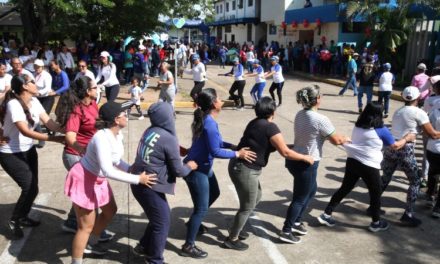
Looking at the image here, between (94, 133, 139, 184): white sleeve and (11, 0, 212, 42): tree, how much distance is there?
1163 cm

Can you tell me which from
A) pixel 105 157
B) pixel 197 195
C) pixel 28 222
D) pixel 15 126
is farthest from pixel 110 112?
pixel 28 222

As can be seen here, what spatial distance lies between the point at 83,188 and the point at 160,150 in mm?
723

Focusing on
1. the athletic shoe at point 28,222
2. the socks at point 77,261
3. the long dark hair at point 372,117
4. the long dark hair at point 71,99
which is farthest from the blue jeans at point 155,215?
the long dark hair at point 372,117

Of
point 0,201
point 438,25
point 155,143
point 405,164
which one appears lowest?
point 0,201

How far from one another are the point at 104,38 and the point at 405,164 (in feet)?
→ 48.4

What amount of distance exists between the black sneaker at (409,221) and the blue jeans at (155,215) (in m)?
2.85

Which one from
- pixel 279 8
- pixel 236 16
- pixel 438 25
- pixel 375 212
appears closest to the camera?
pixel 375 212

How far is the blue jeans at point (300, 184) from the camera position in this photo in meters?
4.18

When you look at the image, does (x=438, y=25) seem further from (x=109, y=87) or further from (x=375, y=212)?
(x=375, y=212)

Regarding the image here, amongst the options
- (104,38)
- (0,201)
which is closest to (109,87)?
(0,201)

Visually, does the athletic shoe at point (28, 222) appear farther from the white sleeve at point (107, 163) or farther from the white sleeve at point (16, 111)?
the white sleeve at point (107, 163)

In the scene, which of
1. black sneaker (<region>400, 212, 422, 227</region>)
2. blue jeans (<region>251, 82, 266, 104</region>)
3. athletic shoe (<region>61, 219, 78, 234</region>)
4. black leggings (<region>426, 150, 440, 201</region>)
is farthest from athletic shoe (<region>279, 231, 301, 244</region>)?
blue jeans (<region>251, 82, 266, 104</region>)

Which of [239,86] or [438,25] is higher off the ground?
[438,25]

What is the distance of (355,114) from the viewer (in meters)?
11.9
